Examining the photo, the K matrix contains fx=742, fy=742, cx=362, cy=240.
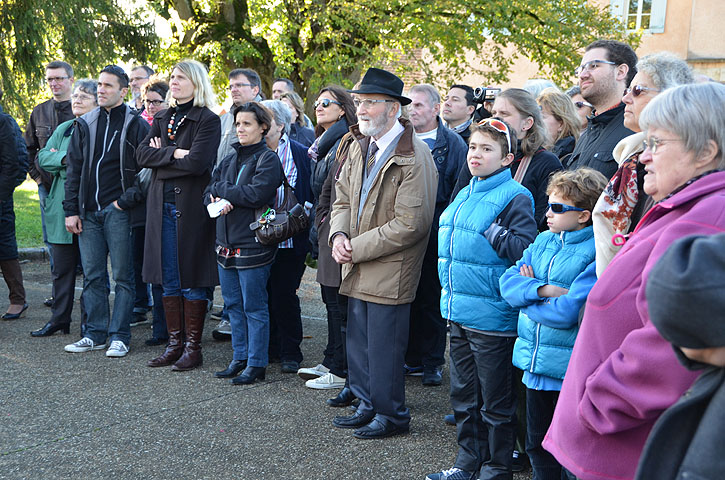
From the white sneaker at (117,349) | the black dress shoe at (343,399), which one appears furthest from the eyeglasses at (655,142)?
the white sneaker at (117,349)

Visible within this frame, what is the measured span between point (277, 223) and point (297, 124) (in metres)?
1.99

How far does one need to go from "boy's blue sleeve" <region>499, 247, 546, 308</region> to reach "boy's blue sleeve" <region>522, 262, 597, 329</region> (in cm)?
7

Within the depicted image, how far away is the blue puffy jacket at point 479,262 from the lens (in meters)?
3.81

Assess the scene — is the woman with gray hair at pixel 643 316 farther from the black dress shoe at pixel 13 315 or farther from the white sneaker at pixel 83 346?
the black dress shoe at pixel 13 315

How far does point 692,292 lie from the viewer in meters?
1.48

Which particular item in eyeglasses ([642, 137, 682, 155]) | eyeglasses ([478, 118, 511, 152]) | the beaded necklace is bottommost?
the beaded necklace

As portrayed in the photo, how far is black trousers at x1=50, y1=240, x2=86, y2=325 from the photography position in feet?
22.7

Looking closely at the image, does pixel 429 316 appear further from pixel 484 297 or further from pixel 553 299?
pixel 553 299

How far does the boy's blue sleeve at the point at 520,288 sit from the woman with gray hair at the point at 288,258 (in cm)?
277

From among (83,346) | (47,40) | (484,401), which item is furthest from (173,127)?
(47,40)

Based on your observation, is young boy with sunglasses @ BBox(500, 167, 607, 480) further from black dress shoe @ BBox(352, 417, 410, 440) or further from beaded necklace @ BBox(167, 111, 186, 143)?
beaded necklace @ BBox(167, 111, 186, 143)

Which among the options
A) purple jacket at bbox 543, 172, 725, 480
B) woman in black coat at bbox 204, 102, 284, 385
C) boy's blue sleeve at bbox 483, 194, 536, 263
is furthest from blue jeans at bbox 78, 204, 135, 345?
purple jacket at bbox 543, 172, 725, 480

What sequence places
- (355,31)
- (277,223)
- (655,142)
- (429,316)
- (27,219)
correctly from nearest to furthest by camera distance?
1. (655,142)
2. (277,223)
3. (429,316)
4. (27,219)
5. (355,31)

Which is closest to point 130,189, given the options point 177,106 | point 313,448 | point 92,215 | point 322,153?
point 92,215
